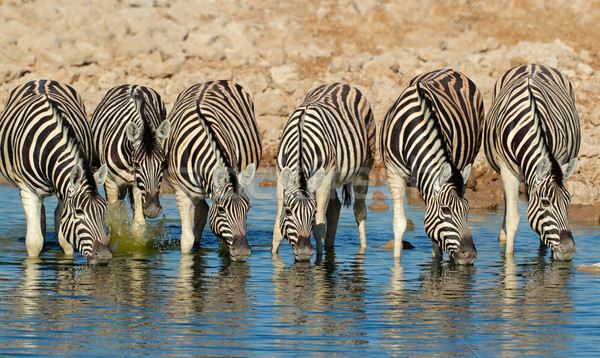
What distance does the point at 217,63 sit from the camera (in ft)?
101

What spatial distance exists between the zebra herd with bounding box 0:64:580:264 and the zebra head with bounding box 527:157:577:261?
0.01m

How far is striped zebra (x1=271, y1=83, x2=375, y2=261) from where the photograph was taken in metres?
12.1

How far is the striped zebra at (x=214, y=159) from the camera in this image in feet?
40.3

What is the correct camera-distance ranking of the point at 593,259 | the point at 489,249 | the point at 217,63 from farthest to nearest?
1. the point at 217,63
2. the point at 489,249
3. the point at 593,259

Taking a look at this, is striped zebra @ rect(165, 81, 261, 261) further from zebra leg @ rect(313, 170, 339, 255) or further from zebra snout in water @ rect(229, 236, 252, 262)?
zebra leg @ rect(313, 170, 339, 255)

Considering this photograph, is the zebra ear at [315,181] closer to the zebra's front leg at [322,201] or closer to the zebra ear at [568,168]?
the zebra's front leg at [322,201]

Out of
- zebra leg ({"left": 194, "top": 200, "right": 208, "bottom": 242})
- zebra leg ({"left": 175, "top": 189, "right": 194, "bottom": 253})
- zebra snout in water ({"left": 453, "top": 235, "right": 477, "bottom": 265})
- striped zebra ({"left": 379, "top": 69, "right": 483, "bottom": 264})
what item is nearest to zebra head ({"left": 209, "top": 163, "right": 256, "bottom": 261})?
zebra leg ({"left": 175, "top": 189, "right": 194, "bottom": 253})

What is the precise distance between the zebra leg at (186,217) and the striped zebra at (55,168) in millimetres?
1386

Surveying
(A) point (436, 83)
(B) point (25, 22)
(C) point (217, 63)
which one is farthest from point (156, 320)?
(B) point (25, 22)

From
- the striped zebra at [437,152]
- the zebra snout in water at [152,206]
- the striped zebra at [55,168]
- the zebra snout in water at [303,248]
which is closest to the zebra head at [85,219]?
the striped zebra at [55,168]

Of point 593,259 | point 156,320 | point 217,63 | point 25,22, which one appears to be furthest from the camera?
point 25,22

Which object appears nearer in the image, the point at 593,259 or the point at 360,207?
the point at 593,259

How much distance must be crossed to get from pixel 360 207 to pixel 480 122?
2.26 m

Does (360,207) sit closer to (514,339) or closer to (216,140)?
(216,140)
